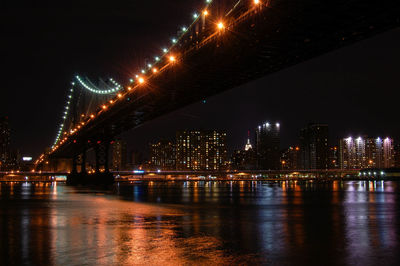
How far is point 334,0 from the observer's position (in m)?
22.0

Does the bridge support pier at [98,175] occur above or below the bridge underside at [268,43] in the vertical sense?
below

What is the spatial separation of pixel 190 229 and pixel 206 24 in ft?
63.2

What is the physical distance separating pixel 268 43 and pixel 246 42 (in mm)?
1282

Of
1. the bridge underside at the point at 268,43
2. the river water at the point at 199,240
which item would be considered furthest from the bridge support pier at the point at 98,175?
the river water at the point at 199,240

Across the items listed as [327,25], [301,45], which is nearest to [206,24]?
[301,45]

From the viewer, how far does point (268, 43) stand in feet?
94.4

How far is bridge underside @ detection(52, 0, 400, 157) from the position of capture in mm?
23422

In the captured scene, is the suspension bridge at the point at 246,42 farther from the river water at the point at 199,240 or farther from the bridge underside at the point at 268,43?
the river water at the point at 199,240

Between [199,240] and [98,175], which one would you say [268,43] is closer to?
[199,240]

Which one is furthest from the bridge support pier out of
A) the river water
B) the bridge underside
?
the river water

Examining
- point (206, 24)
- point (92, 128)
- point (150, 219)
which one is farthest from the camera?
point (92, 128)

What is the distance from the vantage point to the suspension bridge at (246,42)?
2377cm

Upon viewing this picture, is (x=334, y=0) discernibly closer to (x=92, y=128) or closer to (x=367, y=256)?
(x=367, y=256)

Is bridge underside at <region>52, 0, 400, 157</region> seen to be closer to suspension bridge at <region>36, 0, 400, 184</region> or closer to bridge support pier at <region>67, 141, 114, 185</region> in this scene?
suspension bridge at <region>36, 0, 400, 184</region>
